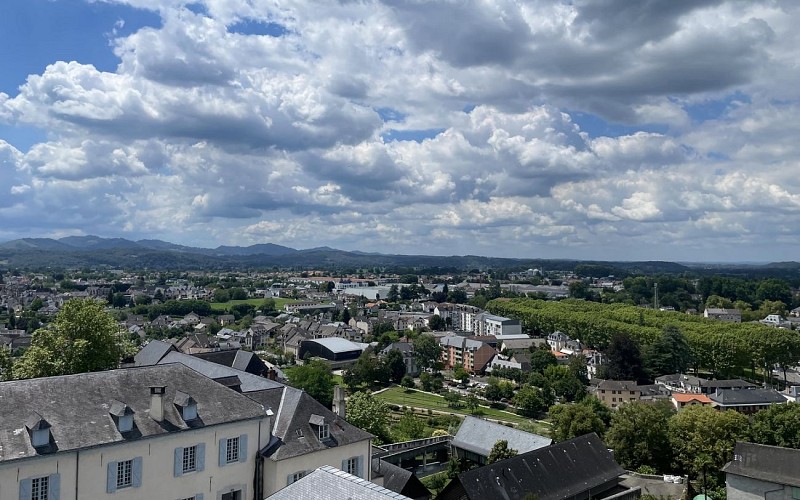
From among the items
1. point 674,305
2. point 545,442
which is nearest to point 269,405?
point 545,442

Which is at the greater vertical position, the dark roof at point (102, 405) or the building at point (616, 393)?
the dark roof at point (102, 405)

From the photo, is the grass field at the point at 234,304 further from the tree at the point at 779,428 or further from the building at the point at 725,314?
the tree at the point at 779,428

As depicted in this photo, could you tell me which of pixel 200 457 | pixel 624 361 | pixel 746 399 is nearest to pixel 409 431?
pixel 200 457

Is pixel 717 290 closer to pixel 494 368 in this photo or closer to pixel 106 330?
pixel 494 368

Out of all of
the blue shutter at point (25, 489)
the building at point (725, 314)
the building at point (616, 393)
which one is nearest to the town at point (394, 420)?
the blue shutter at point (25, 489)

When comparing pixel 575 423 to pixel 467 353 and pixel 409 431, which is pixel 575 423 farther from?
pixel 467 353

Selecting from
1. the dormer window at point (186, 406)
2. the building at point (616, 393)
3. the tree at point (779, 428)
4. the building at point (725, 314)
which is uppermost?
the dormer window at point (186, 406)
